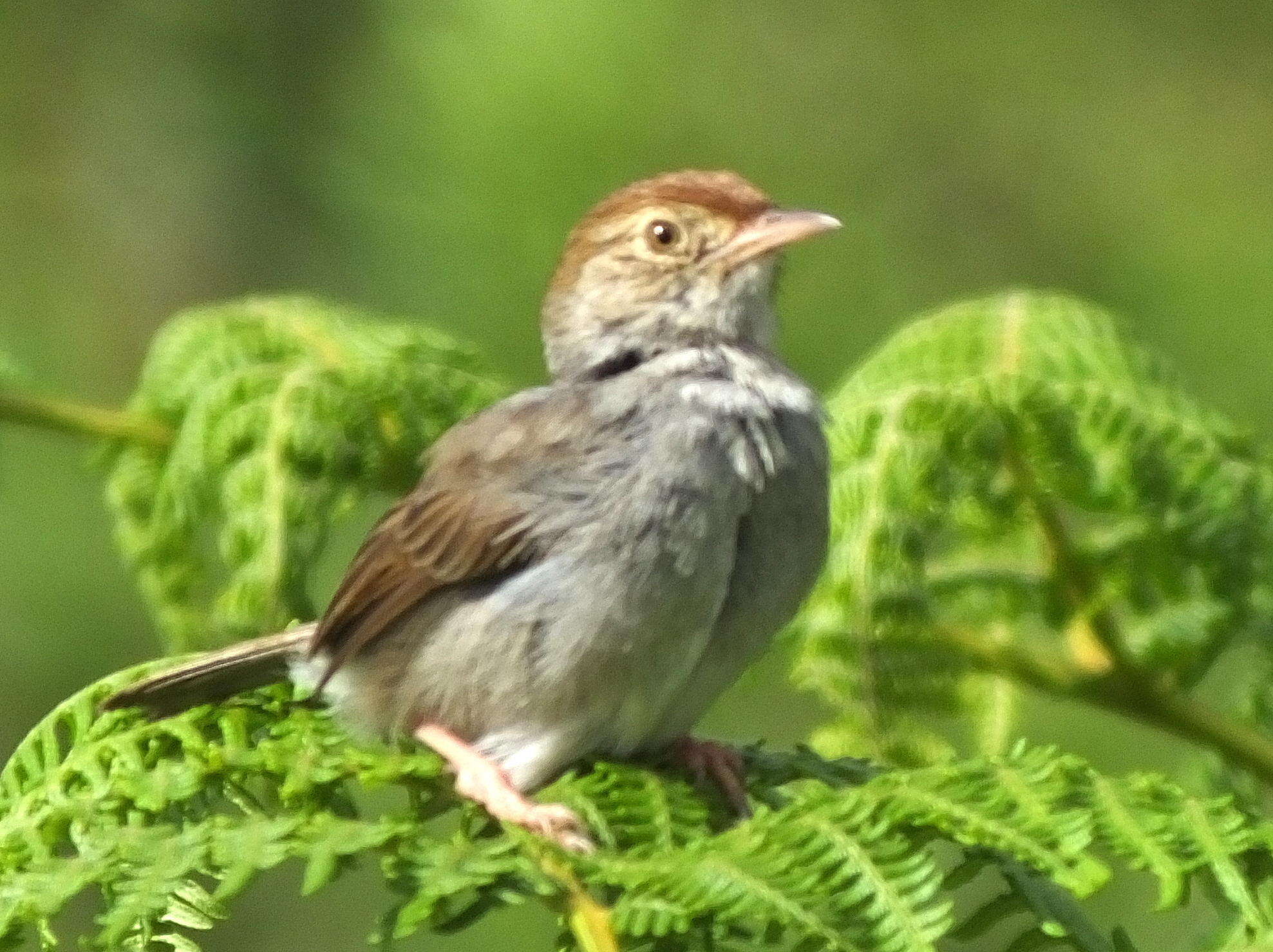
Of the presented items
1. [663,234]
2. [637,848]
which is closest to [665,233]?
[663,234]

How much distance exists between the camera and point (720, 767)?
10.6 feet

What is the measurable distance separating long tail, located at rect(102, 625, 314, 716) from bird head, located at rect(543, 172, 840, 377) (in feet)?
2.59

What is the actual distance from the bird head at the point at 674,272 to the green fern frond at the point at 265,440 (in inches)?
13.3

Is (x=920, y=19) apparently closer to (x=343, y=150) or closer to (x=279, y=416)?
(x=343, y=150)

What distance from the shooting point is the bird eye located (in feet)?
12.8

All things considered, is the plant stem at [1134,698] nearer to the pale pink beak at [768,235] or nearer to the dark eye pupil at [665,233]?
the pale pink beak at [768,235]

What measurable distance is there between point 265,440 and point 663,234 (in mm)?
906

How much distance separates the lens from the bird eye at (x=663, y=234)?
390cm

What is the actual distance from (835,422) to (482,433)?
0.75 meters

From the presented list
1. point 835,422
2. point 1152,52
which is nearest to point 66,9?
point 1152,52

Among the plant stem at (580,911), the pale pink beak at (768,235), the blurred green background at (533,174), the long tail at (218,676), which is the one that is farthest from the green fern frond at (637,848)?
the blurred green background at (533,174)

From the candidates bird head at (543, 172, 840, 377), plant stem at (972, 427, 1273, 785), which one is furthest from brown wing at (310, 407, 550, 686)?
plant stem at (972, 427, 1273, 785)

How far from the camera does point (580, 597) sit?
3215mm

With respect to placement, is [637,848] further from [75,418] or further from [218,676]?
[75,418]
